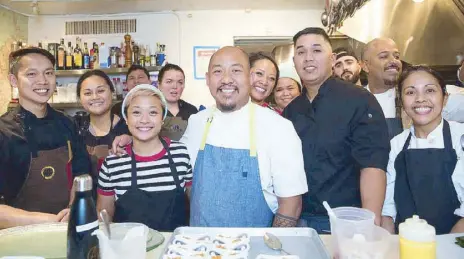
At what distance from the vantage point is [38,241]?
4.08 feet

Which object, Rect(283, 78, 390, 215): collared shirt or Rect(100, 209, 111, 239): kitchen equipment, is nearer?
Rect(100, 209, 111, 239): kitchen equipment

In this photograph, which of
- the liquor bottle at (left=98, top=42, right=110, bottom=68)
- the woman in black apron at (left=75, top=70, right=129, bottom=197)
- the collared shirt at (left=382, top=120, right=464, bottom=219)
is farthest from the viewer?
the liquor bottle at (left=98, top=42, right=110, bottom=68)

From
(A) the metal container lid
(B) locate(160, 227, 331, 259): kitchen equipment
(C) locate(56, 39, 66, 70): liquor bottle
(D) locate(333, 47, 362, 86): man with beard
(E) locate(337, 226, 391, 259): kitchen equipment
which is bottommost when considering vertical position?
(B) locate(160, 227, 331, 259): kitchen equipment

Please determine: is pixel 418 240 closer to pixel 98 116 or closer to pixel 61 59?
pixel 98 116

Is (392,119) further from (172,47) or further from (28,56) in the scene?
(172,47)

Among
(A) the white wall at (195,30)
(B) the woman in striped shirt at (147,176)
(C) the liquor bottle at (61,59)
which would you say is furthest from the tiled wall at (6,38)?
(B) the woman in striped shirt at (147,176)

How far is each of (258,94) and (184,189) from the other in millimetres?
1048

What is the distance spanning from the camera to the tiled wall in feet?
14.7

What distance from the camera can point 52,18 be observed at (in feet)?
16.6

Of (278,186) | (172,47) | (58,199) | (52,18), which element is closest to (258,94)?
(278,186)

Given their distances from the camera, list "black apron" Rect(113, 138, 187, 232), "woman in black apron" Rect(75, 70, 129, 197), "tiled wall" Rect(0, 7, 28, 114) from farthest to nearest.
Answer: "tiled wall" Rect(0, 7, 28, 114)
"woman in black apron" Rect(75, 70, 129, 197)
"black apron" Rect(113, 138, 187, 232)

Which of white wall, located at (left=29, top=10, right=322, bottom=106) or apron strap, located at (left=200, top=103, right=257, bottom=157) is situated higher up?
white wall, located at (left=29, top=10, right=322, bottom=106)

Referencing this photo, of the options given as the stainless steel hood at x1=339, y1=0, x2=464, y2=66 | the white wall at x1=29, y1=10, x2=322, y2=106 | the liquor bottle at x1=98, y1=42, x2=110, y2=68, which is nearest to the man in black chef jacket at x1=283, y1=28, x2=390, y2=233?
the stainless steel hood at x1=339, y1=0, x2=464, y2=66

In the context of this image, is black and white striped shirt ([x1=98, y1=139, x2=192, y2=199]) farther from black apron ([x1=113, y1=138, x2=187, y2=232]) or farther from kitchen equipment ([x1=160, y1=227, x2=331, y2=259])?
kitchen equipment ([x1=160, y1=227, x2=331, y2=259])
